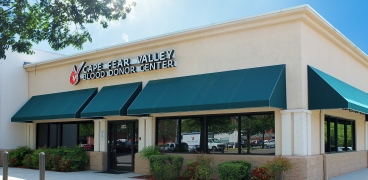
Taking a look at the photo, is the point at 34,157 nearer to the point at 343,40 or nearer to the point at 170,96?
the point at 170,96

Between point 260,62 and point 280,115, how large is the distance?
2042mm

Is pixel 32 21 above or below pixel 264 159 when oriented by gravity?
above

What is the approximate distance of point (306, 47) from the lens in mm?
13828

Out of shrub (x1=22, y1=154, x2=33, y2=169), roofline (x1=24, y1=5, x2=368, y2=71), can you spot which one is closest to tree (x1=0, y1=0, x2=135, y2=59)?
roofline (x1=24, y1=5, x2=368, y2=71)

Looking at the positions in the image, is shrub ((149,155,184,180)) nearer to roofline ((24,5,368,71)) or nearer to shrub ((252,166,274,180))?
shrub ((252,166,274,180))

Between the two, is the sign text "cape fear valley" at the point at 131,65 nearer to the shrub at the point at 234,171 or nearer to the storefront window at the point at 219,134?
the storefront window at the point at 219,134

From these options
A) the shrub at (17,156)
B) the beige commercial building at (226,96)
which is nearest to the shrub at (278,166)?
the beige commercial building at (226,96)

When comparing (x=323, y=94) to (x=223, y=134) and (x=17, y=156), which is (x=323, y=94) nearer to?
(x=223, y=134)

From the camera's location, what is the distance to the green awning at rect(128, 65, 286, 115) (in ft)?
42.6

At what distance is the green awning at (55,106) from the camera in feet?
63.3

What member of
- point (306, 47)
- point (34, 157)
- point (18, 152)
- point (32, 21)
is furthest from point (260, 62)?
point (18, 152)

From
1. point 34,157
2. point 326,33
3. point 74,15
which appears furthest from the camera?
point 34,157

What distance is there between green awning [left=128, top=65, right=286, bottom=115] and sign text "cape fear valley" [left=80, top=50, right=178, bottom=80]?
750mm

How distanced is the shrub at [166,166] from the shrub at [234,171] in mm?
2172
